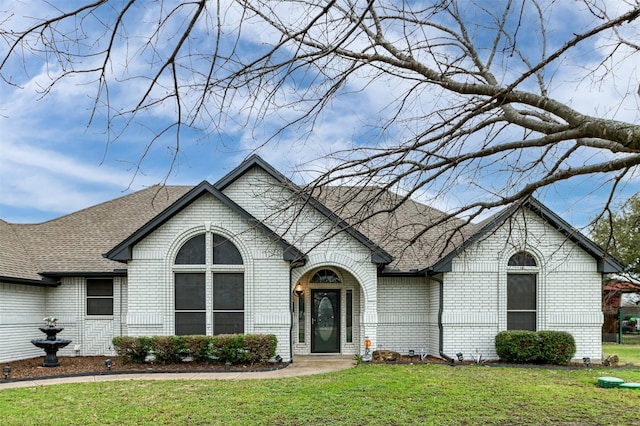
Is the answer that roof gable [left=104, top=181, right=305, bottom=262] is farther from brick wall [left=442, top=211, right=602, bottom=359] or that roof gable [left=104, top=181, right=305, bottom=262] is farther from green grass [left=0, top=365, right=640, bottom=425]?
brick wall [left=442, top=211, right=602, bottom=359]

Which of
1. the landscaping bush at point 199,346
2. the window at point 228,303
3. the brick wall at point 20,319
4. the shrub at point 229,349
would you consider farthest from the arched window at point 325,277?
the brick wall at point 20,319

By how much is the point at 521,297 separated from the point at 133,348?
35.9 ft

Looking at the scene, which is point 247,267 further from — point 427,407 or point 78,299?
point 427,407

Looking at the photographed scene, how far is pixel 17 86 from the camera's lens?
3.80 m

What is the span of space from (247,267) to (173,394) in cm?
523

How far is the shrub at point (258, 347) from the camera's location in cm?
1374

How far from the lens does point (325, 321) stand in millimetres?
17000

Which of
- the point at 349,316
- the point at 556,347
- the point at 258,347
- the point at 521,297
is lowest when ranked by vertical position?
the point at 556,347

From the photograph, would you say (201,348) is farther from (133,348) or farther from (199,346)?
(133,348)

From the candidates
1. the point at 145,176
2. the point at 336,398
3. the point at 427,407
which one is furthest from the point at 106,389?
the point at 145,176

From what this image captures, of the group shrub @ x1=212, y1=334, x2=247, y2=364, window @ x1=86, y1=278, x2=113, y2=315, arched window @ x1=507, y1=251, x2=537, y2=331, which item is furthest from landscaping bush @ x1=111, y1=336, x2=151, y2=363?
arched window @ x1=507, y1=251, x2=537, y2=331

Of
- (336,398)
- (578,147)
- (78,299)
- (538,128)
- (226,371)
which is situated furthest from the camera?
(78,299)

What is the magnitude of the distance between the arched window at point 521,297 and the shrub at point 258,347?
23.0 feet

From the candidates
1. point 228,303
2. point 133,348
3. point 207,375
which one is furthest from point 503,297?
point 133,348
